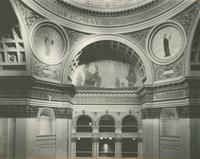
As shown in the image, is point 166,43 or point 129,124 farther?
point 129,124

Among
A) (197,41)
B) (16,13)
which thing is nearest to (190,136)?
(197,41)

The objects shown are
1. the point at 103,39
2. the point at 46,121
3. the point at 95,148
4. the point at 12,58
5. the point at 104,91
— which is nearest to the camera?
the point at 12,58

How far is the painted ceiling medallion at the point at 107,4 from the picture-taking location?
24219 millimetres

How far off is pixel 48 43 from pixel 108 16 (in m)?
5.50

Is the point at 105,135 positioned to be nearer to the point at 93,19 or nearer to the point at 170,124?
the point at 170,124

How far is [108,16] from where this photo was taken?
25.1 metres

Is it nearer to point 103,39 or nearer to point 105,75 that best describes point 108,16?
point 103,39

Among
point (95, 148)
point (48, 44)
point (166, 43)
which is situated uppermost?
point (166, 43)

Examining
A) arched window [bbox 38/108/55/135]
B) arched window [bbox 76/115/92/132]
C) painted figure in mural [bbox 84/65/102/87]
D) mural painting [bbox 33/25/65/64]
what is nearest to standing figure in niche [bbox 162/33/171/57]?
painted figure in mural [bbox 84/65/102/87]

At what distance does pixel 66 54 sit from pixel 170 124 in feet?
31.0

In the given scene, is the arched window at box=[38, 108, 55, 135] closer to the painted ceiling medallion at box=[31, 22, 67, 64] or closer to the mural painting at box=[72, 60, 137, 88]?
the painted ceiling medallion at box=[31, 22, 67, 64]

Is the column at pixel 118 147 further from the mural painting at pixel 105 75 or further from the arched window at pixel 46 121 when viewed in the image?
the arched window at pixel 46 121

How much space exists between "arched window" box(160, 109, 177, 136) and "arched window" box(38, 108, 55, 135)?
8.10 metres

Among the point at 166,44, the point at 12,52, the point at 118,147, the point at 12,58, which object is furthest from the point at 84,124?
the point at 166,44
